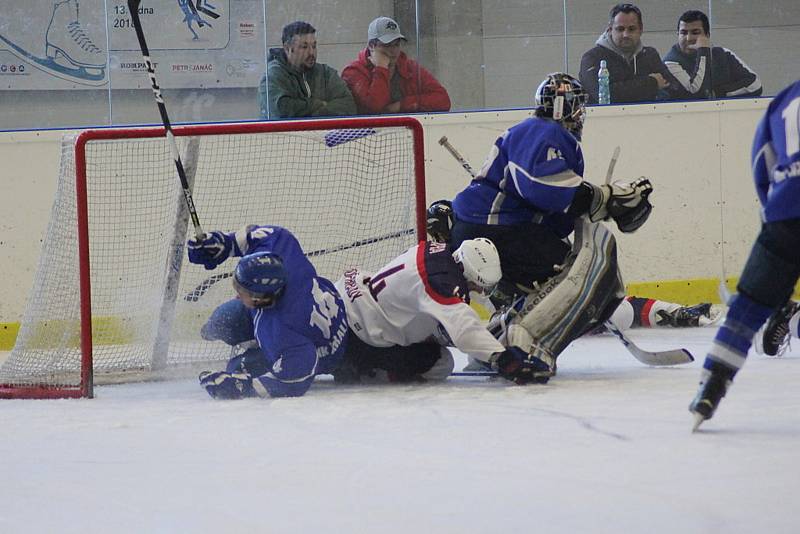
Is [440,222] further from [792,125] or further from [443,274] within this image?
[792,125]

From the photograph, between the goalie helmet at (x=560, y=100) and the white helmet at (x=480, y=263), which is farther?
the goalie helmet at (x=560, y=100)

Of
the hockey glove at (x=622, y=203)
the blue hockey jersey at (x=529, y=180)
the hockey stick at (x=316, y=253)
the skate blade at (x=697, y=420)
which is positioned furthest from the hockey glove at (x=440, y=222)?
the skate blade at (x=697, y=420)

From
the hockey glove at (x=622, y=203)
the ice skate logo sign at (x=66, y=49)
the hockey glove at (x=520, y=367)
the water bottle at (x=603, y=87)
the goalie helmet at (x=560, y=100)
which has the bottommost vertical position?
the hockey glove at (x=520, y=367)

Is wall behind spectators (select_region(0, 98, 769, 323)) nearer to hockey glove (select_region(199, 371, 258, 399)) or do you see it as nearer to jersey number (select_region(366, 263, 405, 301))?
jersey number (select_region(366, 263, 405, 301))

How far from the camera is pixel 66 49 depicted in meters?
6.02

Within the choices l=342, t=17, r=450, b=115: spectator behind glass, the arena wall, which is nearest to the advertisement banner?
l=342, t=17, r=450, b=115: spectator behind glass

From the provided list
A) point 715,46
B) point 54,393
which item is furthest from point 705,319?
point 54,393

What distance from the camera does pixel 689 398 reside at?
3.49 meters

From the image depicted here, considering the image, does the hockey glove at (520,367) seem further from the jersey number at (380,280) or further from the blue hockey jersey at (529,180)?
the blue hockey jersey at (529,180)

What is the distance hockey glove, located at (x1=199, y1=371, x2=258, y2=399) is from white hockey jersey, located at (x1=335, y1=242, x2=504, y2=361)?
1.43 feet

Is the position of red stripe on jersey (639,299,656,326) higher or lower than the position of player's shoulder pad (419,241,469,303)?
lower

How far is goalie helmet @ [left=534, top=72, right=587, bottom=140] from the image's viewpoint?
4227 millimetres

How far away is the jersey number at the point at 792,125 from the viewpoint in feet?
8.66

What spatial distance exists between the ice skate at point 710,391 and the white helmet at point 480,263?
1.11 m
